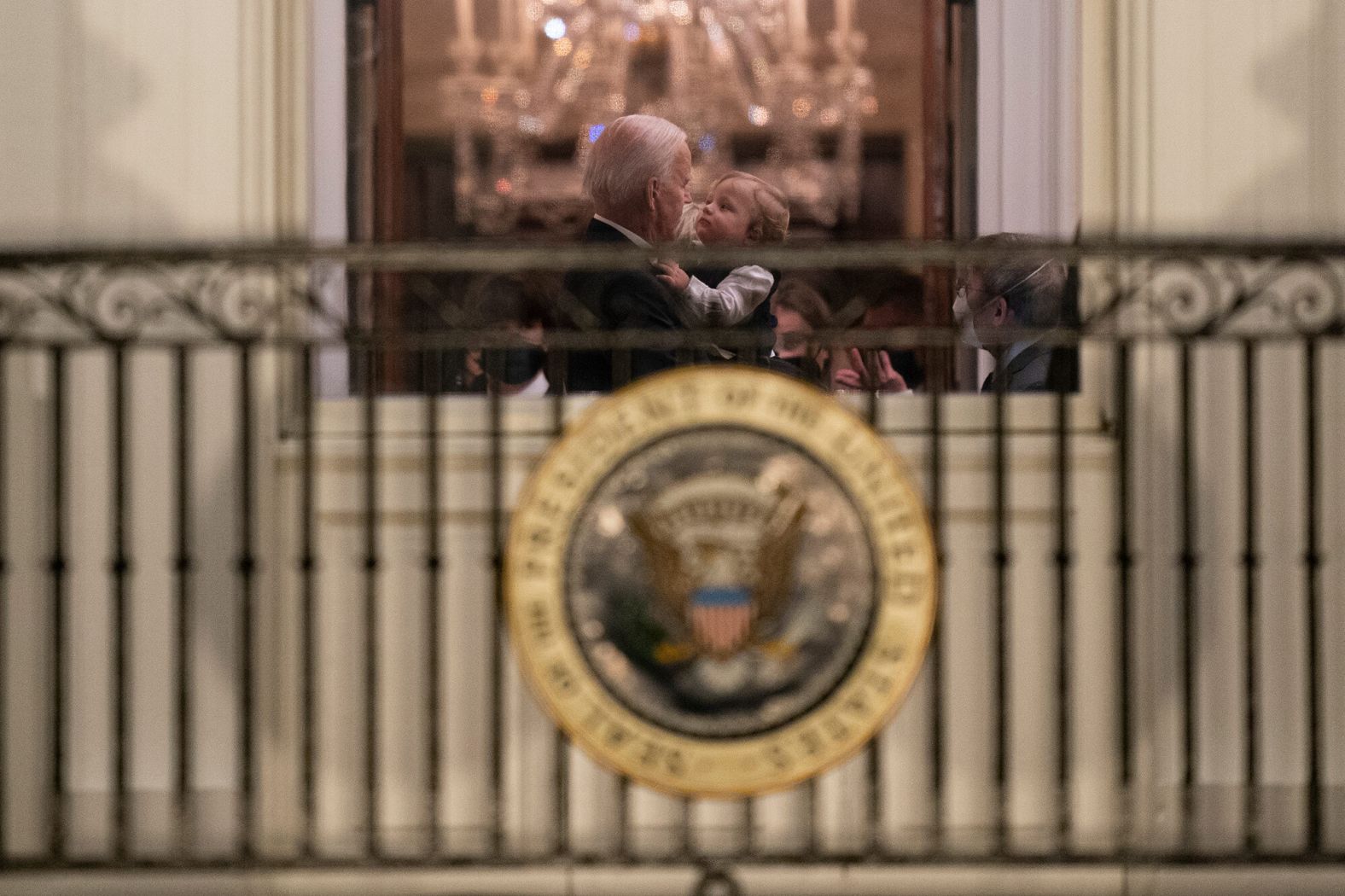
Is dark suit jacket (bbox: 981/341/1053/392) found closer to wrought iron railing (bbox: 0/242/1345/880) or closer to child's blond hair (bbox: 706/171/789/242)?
wrought iron railing (bbox: 0/242/1345/880)

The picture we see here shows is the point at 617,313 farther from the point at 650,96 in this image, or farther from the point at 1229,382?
the point at 650,96

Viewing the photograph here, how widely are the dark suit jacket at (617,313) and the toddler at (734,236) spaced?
14 centimetres

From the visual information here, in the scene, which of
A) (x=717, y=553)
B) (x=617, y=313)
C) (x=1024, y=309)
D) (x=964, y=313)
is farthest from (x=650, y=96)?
(x=717, y=553)

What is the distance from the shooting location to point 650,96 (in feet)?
22.2

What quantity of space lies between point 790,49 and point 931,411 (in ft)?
10.1

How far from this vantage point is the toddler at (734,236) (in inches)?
163

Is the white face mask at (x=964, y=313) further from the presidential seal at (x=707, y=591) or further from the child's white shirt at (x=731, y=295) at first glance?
the presidential seal at (x=707, y=591)

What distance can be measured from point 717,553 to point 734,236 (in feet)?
4.06

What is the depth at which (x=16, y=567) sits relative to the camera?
14.3 ft

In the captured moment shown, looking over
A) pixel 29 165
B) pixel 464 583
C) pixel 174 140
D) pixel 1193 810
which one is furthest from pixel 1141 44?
pixel 29 165

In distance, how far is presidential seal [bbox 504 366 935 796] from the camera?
3.66m

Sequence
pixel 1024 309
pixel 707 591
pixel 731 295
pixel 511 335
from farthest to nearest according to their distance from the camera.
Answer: pixel 1024 309, pixel 731 295, pixel 511 335, pixel 707 591

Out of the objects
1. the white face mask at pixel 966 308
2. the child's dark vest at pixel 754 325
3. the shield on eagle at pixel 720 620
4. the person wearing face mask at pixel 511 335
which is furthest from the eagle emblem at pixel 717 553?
the white face mask at pixel 966 308

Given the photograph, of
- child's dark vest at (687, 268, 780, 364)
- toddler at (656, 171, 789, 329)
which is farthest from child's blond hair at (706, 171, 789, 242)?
child's dark vest at (687, 268, 780, 364)
